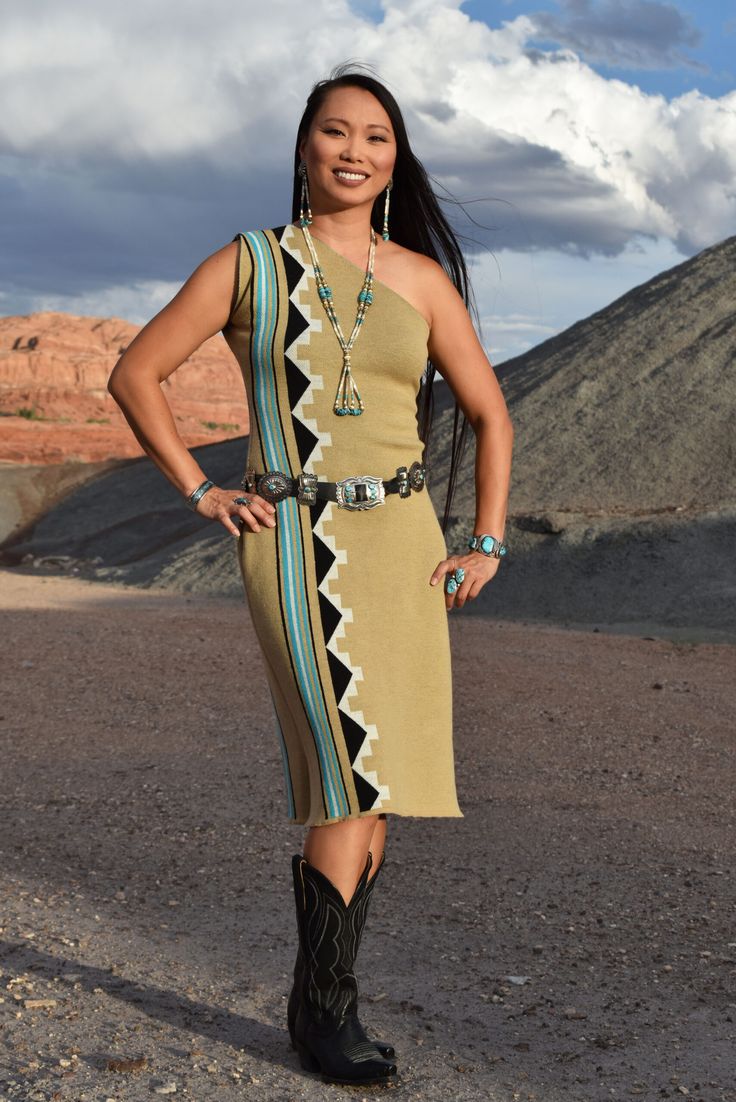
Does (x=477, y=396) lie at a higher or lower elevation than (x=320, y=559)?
higher

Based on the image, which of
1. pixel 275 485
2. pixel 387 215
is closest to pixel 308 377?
pixel 275 485

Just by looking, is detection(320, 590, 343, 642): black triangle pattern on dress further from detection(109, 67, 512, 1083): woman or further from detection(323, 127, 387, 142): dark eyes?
detection(323, 127, 387, 142): dark eyes

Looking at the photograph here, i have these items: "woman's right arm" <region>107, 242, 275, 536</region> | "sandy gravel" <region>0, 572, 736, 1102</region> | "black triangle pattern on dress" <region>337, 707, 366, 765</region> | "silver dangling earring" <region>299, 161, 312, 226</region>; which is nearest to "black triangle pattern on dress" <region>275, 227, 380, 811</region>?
"black triangle pattern on dress" <region>337, 707, 366, 765</region>

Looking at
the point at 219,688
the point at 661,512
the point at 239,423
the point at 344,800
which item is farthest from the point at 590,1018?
the point at 239,423

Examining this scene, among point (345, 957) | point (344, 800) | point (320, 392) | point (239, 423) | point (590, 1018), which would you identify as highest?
point (239, 423)

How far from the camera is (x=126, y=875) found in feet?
16.1

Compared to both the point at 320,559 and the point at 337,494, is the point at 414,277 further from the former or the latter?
the point at 320,559

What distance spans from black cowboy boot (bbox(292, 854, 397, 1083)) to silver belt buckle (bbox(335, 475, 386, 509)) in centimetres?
86

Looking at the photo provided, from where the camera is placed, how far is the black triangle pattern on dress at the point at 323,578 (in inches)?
113

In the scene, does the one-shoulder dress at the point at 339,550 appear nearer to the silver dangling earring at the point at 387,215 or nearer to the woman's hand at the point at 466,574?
the woman's hand at the point at 466,574

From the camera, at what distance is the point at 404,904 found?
4598 mm

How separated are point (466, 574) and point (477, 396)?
44 cm

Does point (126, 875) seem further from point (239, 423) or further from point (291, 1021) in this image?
point (239, 423)

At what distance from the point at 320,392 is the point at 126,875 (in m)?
2.68
